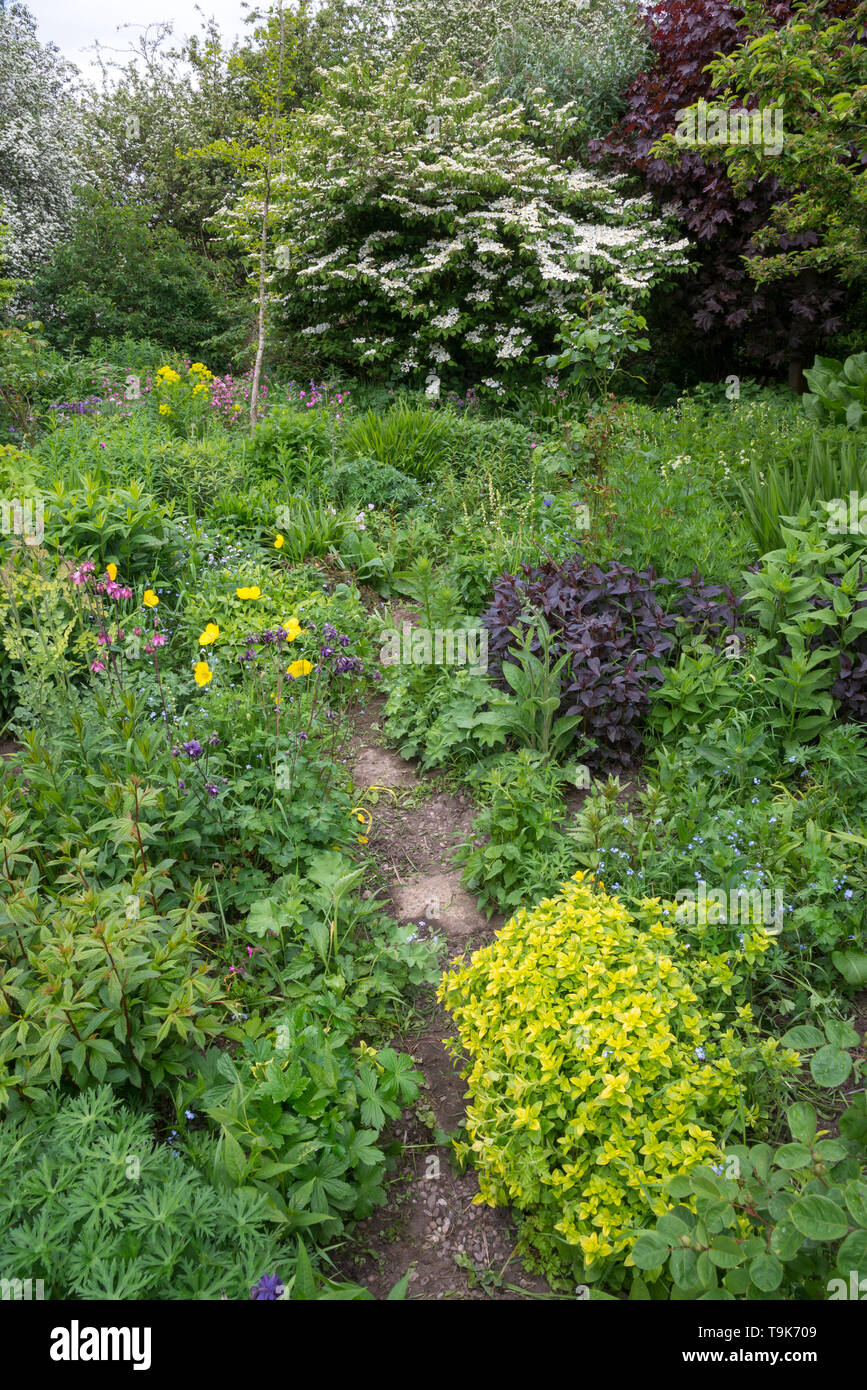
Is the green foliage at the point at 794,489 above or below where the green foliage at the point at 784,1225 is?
above

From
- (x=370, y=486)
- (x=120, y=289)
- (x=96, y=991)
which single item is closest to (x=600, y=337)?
(x=370, y=486)

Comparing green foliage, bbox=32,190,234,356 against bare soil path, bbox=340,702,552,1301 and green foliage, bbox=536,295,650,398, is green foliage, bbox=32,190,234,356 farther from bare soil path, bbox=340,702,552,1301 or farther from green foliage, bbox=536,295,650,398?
bare soil path, bbox=340,702,552,1301

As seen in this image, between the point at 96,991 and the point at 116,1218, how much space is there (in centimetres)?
67

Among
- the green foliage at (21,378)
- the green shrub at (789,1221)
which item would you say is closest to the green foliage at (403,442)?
the green foliage at (21,378)

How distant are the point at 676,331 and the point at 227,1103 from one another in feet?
29.9

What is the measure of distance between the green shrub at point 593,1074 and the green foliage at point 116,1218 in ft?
2.00

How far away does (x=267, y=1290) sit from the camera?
1.58 m

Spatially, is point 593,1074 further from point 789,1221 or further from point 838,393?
point 838,393

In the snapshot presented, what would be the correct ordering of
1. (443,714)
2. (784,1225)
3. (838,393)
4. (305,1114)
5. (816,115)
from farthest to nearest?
1. (838,393)
2. (816,115)
3. (443,714)
4. (305,1114)
5. (784,1225)

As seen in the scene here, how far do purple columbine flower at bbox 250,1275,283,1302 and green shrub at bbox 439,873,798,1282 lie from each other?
23.8 inches

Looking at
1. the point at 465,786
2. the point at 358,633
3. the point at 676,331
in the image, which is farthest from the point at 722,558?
the point at 676,331

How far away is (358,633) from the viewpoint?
4.59 meters

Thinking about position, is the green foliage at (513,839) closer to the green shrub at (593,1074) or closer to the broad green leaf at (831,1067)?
the green shrub at (593,1074)

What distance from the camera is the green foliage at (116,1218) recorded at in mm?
1560
